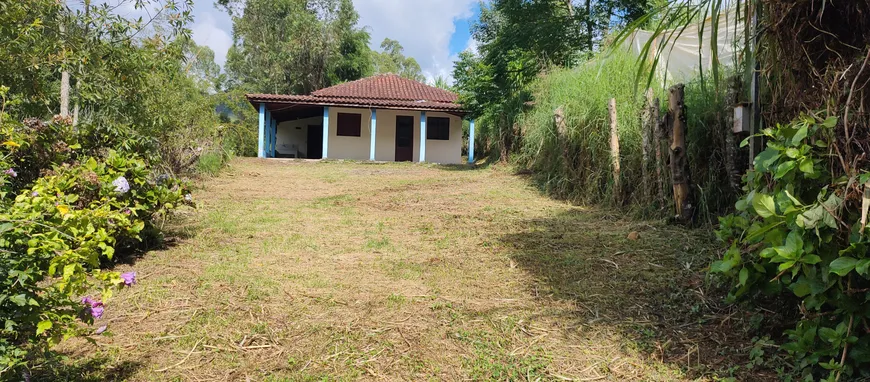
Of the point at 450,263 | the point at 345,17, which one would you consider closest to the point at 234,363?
the point at 450,263

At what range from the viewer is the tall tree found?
89.1 ft

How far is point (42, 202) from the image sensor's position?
219 cm

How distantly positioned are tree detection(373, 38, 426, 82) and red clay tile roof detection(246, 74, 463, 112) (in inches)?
907

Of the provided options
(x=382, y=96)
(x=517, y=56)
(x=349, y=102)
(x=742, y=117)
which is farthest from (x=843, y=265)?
(x=382, y=96)

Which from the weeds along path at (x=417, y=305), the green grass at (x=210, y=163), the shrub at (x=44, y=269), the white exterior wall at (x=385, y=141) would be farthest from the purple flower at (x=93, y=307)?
the white exterior wall at (x=385, y=141)

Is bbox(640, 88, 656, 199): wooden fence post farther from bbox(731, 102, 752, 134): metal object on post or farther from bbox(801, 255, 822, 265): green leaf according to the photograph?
bbox(801, 255, 822, 265): green leaf

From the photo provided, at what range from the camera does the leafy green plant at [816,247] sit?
197 cm

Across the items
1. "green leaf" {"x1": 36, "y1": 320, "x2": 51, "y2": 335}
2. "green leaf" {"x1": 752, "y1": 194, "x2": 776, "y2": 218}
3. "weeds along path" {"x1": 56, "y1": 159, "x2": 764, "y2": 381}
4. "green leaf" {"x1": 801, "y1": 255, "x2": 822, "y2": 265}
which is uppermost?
"green leaf" {"x1": 752, "y1": 194, "x2": 776, "y2": 218}

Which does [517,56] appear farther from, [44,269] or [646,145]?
[44,269]

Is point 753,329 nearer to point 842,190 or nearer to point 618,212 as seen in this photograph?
point 842,190

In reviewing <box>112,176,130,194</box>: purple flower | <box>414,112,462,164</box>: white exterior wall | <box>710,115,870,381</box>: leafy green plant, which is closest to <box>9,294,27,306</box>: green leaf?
<box>112,176,130,194</box>: purple flower

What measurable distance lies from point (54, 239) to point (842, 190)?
9.97 ft

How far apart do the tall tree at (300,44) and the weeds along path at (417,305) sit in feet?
77.1

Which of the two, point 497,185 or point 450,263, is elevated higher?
point 497,185
